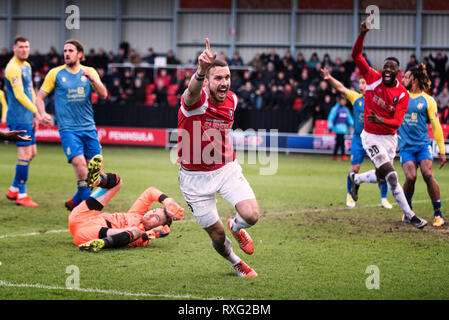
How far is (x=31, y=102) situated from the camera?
36.6 ft

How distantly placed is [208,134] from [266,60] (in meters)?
23.6

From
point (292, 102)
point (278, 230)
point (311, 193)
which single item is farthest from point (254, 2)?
point (278, 230)

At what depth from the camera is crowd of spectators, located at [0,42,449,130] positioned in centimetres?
2523

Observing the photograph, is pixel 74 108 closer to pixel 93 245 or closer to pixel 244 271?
pixel 93 245

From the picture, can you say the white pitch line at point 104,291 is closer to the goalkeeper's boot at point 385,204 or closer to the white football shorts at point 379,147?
the white football shorts at point 379,147

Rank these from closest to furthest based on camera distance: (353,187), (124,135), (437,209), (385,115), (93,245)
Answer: (93,245) → (385,115) → (437,209) → (353,187) → (124,135)

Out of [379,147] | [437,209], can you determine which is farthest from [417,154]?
[379,147]

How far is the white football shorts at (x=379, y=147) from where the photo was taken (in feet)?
29.6

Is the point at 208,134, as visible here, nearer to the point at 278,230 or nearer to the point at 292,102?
the point at 278,230

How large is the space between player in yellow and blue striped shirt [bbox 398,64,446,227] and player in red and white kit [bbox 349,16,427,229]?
0.47 metres

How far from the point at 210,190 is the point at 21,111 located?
634 centimetres

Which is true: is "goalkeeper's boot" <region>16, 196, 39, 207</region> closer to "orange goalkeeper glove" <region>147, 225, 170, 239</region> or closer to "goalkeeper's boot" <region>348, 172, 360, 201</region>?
"orange goalkeeper glove" <region>147, 225, 170, 239</region>

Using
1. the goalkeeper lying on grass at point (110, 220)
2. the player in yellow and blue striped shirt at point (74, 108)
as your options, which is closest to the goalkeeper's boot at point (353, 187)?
the goalkeeper lying on grass at point (110, 220)

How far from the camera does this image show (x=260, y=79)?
90.9ft
